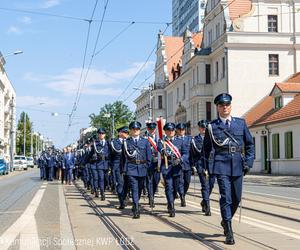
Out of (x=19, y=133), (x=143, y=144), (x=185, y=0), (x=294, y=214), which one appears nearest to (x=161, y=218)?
(x=143, y=144)

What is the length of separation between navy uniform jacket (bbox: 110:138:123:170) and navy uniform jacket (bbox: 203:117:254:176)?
6281 millimetres

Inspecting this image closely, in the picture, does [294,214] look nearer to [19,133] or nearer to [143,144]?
[143,144]

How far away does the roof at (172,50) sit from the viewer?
7856 cm

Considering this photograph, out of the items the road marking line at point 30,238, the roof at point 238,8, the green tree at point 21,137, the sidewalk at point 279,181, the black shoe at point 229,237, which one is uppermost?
the roof at point 238,8

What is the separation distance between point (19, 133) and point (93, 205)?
116 metres

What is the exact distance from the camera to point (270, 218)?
11945 millimetres

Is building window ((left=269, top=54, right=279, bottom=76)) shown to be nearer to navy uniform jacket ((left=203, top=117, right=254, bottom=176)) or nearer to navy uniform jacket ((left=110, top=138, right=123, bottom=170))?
navy uniform jacket ((left=110, top=138, right=123, bottom=170))

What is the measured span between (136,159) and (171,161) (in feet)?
2.63

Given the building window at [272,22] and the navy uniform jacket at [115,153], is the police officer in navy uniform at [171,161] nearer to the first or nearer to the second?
the navy uniform jacket at [115,153]

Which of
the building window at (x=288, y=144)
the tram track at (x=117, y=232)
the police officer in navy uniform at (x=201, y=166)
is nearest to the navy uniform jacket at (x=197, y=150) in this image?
the police officer in navy uniform at (x=201, y=166)

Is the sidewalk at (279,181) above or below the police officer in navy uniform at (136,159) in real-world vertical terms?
below

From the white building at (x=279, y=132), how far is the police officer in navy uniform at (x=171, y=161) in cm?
2569

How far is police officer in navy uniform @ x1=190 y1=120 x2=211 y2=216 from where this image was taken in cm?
1241

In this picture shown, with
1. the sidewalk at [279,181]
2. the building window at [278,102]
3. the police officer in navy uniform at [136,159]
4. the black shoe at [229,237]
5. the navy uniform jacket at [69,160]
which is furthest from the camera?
the building window at [278,102]
